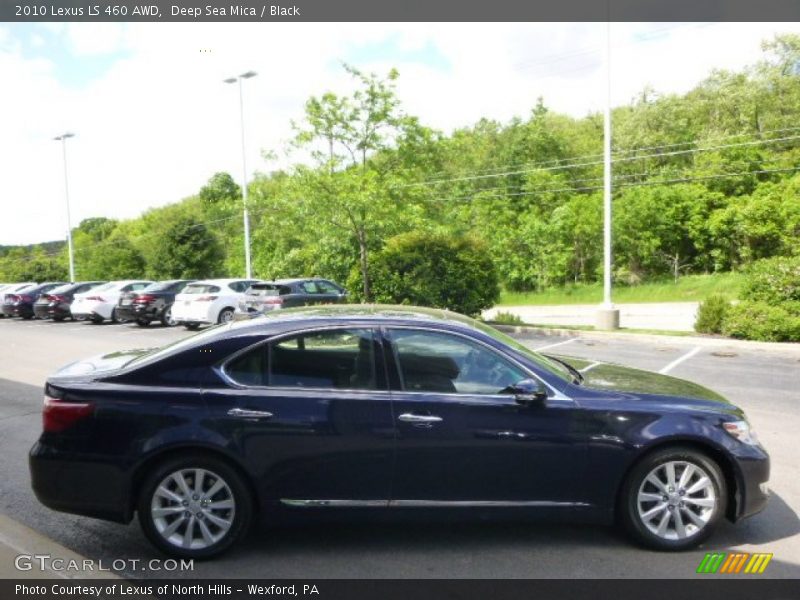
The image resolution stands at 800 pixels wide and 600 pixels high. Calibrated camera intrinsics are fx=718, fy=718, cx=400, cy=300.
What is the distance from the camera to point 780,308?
15.2 m

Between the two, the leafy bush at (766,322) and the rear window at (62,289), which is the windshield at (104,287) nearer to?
the rear window at (62,289)

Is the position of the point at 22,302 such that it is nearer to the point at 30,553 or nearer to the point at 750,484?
the point at 30,553

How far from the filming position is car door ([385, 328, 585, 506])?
14.3 ft

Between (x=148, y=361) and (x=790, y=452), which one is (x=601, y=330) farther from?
(x=148, y=361)

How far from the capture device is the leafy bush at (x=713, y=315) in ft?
54.5

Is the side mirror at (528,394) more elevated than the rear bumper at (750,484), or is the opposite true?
the side mirror at (528,394)

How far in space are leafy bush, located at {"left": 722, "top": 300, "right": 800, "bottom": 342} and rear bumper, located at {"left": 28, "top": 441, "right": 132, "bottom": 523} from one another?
1418cm

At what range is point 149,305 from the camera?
22.7 meters

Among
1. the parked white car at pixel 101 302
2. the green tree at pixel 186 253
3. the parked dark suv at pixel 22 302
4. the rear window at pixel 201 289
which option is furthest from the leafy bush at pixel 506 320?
the green tree at pixel 186 253

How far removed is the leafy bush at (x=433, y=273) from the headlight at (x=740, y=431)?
47.9 feet

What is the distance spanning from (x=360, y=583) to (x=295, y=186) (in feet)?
50.1

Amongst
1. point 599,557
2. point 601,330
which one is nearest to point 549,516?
point 599,557

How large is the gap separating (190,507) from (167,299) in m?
19.6

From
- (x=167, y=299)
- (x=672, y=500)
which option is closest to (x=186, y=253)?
(x=167, y=299)
